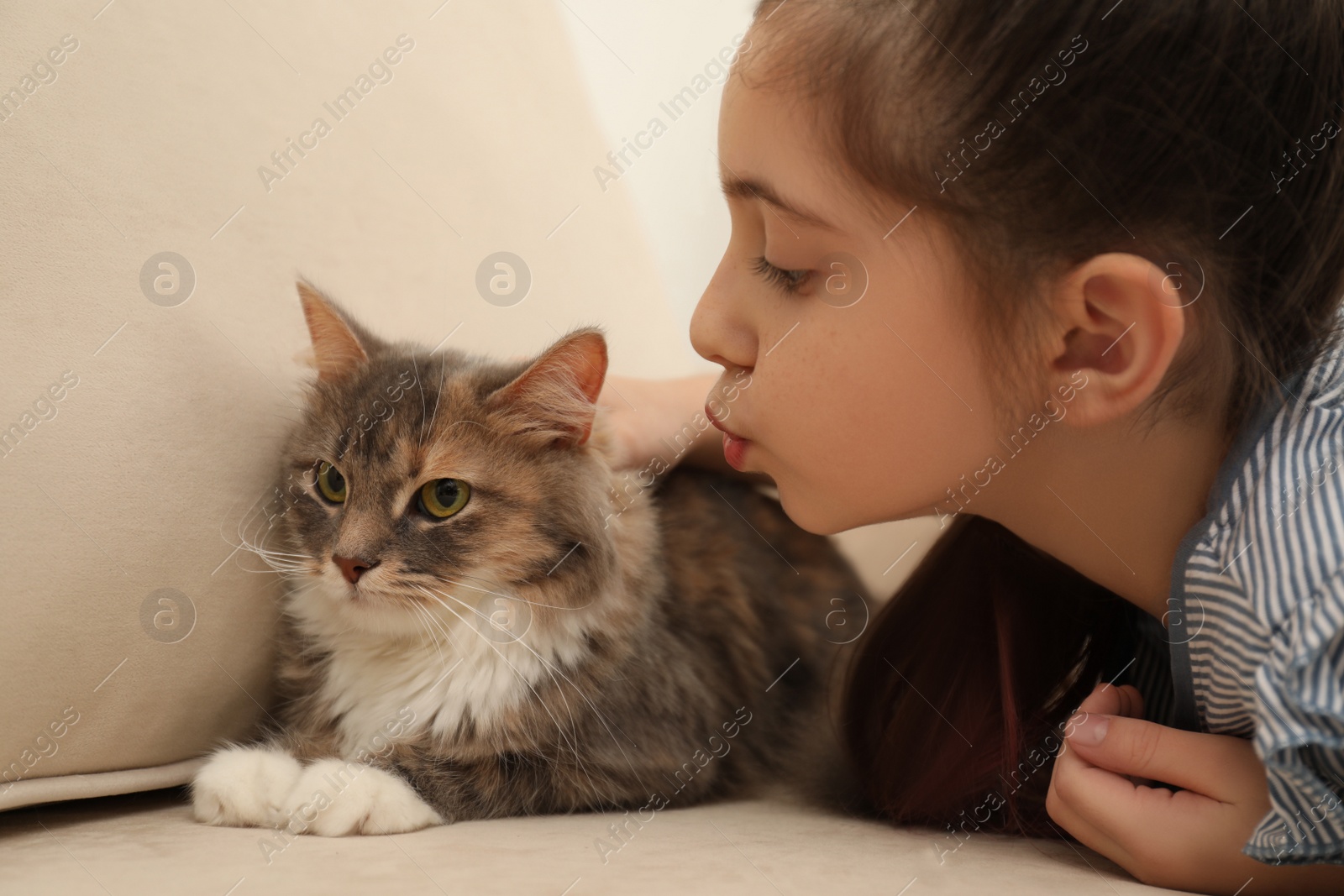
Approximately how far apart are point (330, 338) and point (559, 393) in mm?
324

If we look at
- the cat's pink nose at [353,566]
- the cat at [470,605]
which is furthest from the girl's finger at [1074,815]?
the cat's pink nose at [353,566]

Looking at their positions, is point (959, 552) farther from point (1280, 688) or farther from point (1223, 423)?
point (1280, 688)

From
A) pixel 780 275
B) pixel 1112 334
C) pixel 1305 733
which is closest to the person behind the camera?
pixel 1305 733

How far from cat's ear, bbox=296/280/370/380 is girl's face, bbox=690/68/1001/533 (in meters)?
0.49

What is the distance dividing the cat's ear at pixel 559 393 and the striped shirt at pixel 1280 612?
0.71m

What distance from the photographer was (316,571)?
3.91 feet

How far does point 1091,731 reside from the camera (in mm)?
1062

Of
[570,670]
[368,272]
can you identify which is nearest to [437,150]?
[368,272]

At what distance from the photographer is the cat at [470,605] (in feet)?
3.90

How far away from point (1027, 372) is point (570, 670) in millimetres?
661

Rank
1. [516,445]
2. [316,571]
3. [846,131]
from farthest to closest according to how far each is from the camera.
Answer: [516,445], [316,571], [846,131]

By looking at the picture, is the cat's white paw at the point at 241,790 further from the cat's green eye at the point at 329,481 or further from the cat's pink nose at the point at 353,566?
the cat's green eye at the point at 329,481

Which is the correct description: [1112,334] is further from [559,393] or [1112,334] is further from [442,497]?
[442,497]

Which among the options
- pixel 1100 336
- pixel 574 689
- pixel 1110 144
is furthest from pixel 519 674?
pixel 1110 144
